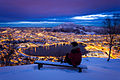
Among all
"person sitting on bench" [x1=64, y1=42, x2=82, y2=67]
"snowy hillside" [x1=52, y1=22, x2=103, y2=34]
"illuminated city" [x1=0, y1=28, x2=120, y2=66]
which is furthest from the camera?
"snowy hillside" [x1=52, y1=22, x2=103, y2=34]

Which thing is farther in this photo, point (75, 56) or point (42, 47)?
point (42, 47)

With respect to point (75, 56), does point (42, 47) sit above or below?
below

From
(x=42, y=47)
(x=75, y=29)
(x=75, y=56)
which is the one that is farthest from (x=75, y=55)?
(x=75, y=29)

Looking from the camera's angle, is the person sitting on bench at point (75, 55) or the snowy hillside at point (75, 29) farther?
the snowy hillside at point (75, 29)

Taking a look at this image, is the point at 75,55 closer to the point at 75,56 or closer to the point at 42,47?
the point at 75,56

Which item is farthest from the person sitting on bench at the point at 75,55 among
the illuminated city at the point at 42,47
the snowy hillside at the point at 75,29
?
the snowy hillside at the point at 75,29

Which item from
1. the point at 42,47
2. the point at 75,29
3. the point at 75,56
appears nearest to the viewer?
the point at 75,56

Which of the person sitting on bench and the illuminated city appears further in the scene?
the illuminated city

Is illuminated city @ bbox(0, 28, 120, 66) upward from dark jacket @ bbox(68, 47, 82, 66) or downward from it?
downward

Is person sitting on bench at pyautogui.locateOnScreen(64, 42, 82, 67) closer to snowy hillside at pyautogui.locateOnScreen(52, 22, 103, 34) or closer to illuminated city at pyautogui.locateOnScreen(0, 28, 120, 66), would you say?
illuminated city at pyautogui.locateOnScreen(0, 28, 120, 66)

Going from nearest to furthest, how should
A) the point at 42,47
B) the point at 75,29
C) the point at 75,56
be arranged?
1. the point at 75,56
2. the point at 42,47
3. the point at 75,29

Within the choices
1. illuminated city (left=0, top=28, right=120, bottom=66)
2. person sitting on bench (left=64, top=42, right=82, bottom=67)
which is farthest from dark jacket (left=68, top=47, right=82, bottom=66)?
illuminated city (left=0, top=28, right=120, bottom=66)

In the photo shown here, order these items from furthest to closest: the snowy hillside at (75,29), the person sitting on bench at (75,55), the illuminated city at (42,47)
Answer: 1. the snowy hillside at (75,29)
2. the illuminated city at (42,47)
3. the person sitting on bench at (75,55)

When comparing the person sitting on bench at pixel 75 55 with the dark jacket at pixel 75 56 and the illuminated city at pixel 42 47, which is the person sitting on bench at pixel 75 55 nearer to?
the dark jacket at pixel 75 56
